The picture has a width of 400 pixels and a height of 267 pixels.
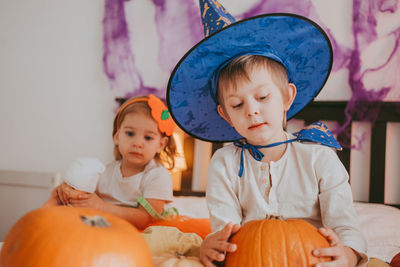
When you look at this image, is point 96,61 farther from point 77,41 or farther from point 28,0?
point 28,0

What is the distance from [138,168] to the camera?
1312 millimetres

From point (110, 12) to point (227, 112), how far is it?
1622mm

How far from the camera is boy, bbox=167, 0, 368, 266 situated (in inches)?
29.6

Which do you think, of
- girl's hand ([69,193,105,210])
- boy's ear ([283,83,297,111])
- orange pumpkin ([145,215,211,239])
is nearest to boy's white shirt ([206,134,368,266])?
boy's ear ([283,83,297,111])

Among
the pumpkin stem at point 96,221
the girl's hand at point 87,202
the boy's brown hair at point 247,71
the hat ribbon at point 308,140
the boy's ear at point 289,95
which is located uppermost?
the boy's brown hair at point 247,71

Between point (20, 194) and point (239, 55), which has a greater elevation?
point (239, 55)

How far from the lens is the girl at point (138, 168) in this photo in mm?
1210

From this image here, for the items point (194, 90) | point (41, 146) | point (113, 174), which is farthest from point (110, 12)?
point (194, 90)

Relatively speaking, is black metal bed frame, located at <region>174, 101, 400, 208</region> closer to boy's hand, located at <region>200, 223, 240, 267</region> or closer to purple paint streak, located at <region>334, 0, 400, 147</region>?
purple paint streak, located at <region>334, 0, 400, 147</region>

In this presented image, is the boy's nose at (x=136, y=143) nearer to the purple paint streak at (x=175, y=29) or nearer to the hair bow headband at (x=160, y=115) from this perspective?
the hair bow headband at (x=160, y=115)

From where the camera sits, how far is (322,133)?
0.85 meters

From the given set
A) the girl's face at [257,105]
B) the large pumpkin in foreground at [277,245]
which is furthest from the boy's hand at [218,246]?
the girl's face at [257,105]

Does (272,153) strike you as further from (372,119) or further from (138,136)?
(372,119)

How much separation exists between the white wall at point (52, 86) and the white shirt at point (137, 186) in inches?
31.9
